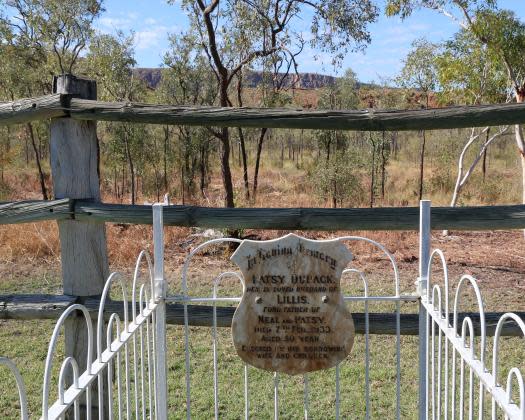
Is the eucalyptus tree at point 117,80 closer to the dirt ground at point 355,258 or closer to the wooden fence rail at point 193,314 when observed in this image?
the dirt ground at point 355,258

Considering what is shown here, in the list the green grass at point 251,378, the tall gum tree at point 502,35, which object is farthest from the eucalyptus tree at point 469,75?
→ the green grass at point 251,378

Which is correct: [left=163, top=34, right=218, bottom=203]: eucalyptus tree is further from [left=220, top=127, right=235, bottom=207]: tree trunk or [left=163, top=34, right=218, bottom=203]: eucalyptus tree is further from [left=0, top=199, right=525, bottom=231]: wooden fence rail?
[left=0, top=199, right=525, bottom=231]: wooden fence rail

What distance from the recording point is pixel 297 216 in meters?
2.77

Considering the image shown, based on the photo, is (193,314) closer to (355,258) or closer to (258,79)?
(355,258)

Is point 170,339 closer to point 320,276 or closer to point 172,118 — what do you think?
point 172,118

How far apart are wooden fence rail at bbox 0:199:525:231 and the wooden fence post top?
1.90ft

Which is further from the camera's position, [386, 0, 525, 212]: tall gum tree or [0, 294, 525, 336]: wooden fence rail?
[386, 0, 525, 212]: tall gum tree

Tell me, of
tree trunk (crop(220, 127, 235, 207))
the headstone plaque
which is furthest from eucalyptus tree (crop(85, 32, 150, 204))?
the headstone plaque

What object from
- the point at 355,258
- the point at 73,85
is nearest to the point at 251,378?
the point at 73,85

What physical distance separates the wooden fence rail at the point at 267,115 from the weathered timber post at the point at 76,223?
0.10 metres

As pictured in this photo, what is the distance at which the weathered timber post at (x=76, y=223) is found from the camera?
9.78 feet

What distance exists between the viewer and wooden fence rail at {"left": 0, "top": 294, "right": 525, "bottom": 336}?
107 inches

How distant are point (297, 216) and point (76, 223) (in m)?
1.18

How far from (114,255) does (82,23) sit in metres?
10.6
